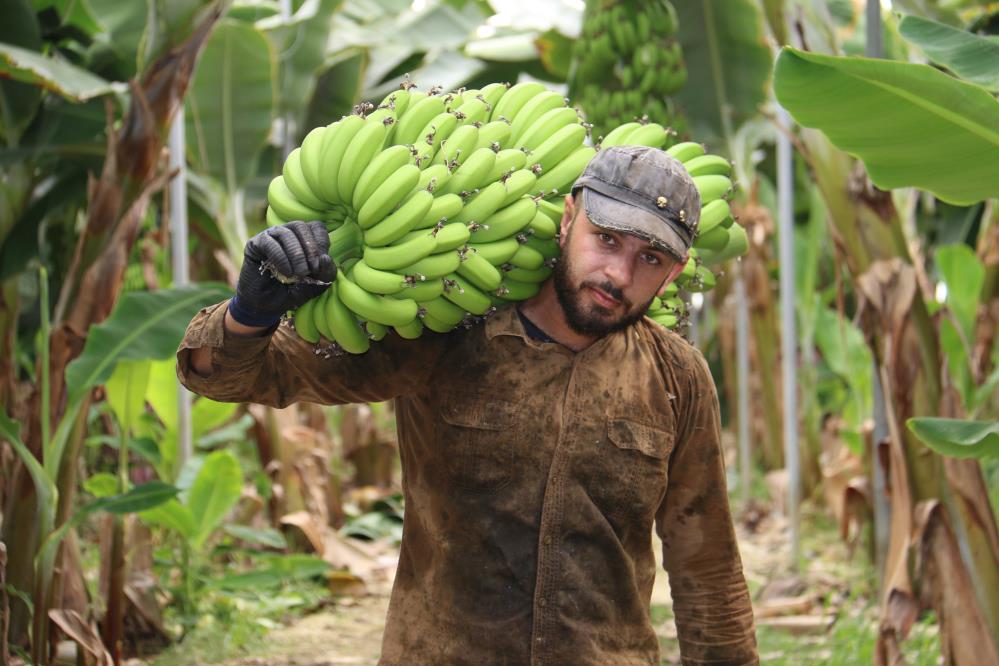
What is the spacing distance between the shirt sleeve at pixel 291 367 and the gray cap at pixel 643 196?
16.4 inches

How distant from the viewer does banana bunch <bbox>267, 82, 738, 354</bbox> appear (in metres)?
1.87

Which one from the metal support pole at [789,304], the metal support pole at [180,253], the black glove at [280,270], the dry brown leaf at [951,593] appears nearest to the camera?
the black glove at [280,270]

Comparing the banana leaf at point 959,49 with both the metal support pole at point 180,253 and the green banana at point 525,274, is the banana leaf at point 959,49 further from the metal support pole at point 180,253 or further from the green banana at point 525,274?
the metal support pole at point 180,253

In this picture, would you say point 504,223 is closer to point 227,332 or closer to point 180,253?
point 227,332

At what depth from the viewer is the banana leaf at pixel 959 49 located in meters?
2.72

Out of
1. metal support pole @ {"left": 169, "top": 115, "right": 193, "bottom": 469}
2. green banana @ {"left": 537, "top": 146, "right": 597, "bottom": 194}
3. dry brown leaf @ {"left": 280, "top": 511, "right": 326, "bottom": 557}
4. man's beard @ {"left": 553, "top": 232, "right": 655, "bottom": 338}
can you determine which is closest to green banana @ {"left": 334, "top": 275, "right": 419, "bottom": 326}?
man's beard @ {"left": 553, "top": 232, "right": 655, "bottom": 338}

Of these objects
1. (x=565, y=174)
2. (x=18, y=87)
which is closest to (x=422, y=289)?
(x=565, y=174)

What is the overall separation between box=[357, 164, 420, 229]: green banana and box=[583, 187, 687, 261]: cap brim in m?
0.32

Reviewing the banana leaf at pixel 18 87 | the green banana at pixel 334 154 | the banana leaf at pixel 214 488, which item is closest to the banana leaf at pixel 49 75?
the banana leaf at pixel 18 87

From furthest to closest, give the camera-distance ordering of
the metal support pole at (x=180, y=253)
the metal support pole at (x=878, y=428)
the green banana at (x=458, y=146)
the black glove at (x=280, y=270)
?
the metal support pole at (x=180, y=253) < the metal support pole at (x=878, y=428) < the green banana at (x=458, y=146) < the black glove at (x=280, y=270)

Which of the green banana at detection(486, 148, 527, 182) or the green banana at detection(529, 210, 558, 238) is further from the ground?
the green banana at detection(486, 148, 527, 182)

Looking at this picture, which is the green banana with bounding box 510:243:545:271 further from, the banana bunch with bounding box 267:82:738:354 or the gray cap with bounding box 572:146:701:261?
the gray cap with bounding box 572:146:701:261

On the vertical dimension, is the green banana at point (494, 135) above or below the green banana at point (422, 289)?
above

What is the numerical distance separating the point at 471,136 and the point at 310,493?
12.2 ft
